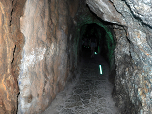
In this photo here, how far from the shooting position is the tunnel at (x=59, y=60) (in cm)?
264

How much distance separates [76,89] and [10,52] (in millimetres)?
4126

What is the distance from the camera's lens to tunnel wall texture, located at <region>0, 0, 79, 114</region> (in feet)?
8.71

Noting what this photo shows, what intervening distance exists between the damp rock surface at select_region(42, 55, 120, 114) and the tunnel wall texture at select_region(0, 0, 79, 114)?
42 centimetres

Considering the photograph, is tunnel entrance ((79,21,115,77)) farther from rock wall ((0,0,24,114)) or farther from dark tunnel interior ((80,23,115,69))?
rock wall ((0,0,24,114))

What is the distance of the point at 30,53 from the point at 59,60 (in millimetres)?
1957

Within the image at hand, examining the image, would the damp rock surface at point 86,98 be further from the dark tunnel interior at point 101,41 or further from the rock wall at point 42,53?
the dark tunnel interior at point 101,41

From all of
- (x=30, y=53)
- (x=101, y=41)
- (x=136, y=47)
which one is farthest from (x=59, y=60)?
(x=101, y=41)

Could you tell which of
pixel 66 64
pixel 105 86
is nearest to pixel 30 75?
pixel 66 64

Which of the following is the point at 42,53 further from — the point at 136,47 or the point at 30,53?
the point at 136,47

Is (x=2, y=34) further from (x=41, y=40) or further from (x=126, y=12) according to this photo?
(x=126, y=12)

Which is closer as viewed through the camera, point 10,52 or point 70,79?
point 10,52

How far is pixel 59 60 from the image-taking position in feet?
17.4

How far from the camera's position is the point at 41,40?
397 centimetres

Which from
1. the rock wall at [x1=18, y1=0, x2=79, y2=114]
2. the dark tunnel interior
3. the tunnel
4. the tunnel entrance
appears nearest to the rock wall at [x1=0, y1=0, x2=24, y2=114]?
the tunnel
